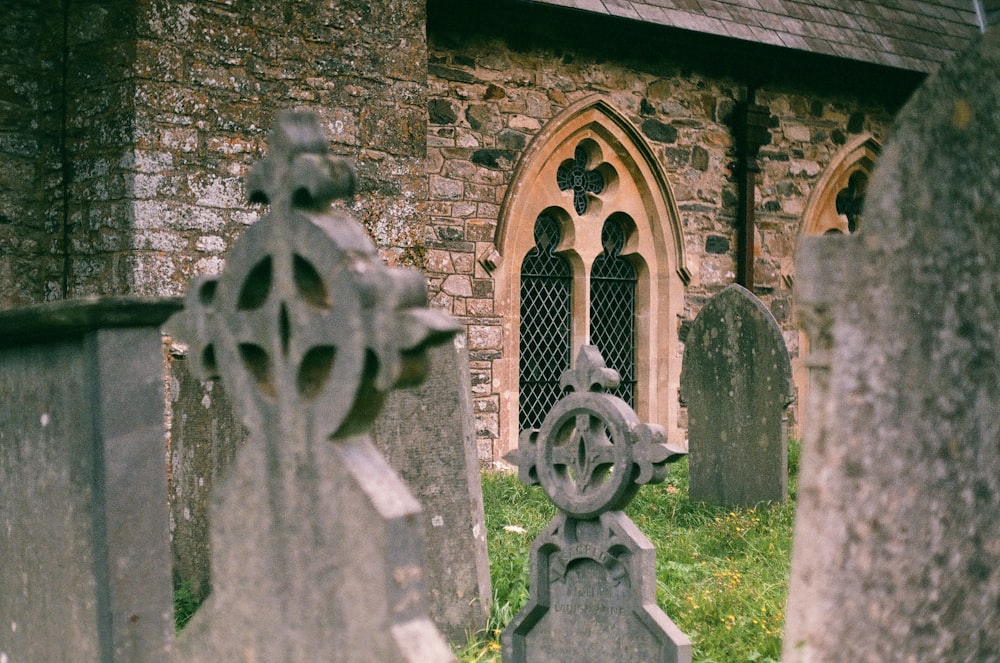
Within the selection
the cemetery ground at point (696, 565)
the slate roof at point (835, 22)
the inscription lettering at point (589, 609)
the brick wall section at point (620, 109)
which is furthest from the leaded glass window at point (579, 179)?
the inscription lettering at point (589, 609)

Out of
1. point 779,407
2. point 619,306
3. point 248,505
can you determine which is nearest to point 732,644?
point 779,407

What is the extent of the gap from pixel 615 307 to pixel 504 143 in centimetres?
214

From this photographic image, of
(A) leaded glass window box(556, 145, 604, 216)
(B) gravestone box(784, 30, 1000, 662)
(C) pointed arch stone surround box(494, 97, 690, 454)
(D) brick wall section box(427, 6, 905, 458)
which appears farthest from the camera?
(A) leaded glass window box(556, 145, 604, 216)

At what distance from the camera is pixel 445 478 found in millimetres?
5609

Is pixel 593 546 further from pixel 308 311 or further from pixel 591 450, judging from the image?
pixel 308 311

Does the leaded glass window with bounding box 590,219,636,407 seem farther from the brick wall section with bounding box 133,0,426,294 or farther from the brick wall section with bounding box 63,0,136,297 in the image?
the brick wall section with bounding box 63,0,136,297

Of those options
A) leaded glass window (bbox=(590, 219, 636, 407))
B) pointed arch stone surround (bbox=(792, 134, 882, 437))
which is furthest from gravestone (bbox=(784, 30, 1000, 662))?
pointed arch stone surround (bbox=(792, 134, 882, 437))

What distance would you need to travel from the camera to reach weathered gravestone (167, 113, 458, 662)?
218 centimetres

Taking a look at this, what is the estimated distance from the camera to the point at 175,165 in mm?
7523

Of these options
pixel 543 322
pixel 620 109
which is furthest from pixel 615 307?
pixel 620 109

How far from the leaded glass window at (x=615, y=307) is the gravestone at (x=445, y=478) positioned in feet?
20.5

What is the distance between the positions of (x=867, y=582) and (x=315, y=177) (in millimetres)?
1182

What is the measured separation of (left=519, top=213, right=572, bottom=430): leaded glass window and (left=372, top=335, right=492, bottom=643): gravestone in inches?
219

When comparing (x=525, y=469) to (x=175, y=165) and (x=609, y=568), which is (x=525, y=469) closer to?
(x=609, y=568)
